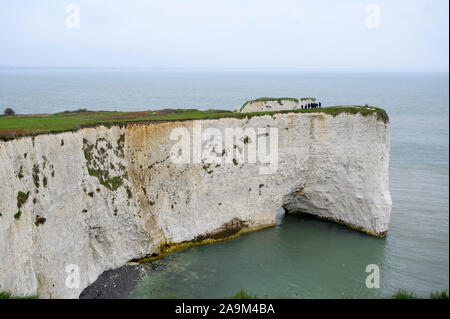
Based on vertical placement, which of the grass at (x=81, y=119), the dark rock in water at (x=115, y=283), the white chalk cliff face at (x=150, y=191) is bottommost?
the dark rock in water at (x=115, y=283)

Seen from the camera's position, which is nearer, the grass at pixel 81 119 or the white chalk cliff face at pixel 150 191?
the white chalk cliff face at pixel 150 191

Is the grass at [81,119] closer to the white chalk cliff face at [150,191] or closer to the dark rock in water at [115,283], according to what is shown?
the white chalk cliff face at [150,191]

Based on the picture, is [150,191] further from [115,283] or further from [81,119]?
[81,119]

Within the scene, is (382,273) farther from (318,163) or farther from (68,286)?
(68,286)

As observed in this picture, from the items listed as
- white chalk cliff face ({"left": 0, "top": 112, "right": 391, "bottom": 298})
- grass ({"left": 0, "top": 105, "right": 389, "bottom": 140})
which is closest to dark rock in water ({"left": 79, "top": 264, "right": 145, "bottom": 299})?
white chalk cliff face ({"left": 0, "top": 112, "right": 391, "bottom": 298})

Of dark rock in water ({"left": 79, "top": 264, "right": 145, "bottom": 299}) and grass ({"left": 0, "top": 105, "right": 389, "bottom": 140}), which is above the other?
grass ({"left": 0, "top": 105, "right": 389, "bottom": 140})

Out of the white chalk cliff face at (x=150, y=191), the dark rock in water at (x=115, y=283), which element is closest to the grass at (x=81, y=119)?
the white chalk cliff face at (x=150, y=191)

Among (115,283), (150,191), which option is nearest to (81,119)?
(150,191)

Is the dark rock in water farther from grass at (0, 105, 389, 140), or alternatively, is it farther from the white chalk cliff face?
grass at (0, 105, 389, 140)
